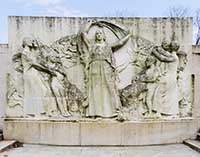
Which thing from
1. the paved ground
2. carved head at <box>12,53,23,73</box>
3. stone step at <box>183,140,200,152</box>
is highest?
carved head at <box>12,53,23,73</box>

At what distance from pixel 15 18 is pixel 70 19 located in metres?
1.24

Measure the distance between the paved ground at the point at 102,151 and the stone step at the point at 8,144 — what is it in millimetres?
113

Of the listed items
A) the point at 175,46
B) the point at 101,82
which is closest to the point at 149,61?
the point at 175,46

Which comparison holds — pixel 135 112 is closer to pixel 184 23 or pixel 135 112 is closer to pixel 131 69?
pixel 131 69

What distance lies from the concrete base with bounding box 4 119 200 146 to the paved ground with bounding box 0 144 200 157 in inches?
8.2

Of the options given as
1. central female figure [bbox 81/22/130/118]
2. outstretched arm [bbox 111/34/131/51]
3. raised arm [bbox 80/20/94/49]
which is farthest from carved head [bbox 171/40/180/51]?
raised arm [bbox 80/20/94/49]

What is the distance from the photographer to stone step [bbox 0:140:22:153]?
6.04 metres

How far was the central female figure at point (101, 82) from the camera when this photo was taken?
267 inches

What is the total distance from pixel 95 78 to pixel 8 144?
2270 mm

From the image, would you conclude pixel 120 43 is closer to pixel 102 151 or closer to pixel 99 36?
pixel 99 36

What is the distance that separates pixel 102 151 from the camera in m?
6.25

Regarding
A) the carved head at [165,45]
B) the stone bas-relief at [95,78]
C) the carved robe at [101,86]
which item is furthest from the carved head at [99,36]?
the carved head at [165,45]

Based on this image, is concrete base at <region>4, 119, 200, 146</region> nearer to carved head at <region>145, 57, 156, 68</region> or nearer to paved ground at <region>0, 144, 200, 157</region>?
paved ground at <region>0, 144, 200, 157</region>

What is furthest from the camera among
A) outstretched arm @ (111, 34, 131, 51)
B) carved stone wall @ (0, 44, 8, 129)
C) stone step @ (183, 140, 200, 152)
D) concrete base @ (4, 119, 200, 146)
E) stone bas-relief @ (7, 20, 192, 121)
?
carved stone wall @ (0, 44, 8, 129)
